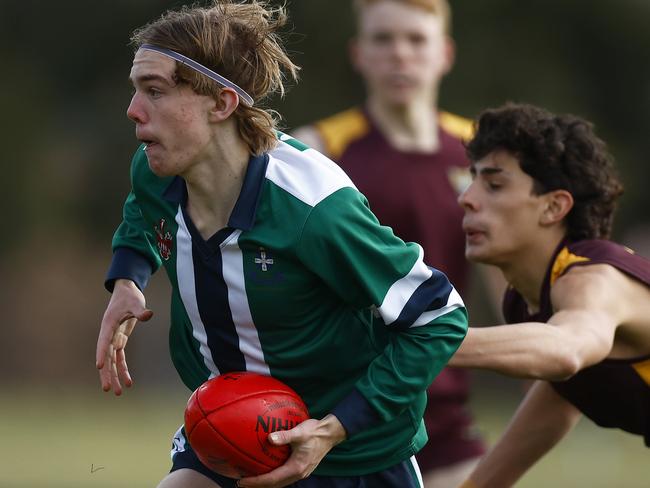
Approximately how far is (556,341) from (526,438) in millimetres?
1049

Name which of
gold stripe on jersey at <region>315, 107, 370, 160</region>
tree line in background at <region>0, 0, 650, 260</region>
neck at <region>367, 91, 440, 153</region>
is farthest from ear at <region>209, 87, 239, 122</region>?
tree line in background at <region>0, 0, 650, 260</region>

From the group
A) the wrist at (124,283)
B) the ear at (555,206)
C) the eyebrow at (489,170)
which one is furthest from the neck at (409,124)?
the wrist at (124,283)

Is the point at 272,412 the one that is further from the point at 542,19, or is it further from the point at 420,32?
the point at 542,19

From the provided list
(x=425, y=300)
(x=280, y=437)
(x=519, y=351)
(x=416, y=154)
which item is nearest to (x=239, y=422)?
(x=280, y=437)

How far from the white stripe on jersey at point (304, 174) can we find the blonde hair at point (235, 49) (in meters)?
0.09

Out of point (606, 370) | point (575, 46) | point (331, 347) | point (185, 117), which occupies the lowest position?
point (575, 46)

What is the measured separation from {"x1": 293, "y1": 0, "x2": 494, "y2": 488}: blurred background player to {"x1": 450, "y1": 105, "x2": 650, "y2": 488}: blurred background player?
1705mm

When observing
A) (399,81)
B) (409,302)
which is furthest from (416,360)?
(399,81)

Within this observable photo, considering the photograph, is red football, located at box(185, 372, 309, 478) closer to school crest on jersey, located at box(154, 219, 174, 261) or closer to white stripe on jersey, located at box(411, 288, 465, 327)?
white stripe on jersey, located at box(411, 288, 465, 327)

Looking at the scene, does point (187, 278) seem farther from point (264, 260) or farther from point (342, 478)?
point (342, 478)

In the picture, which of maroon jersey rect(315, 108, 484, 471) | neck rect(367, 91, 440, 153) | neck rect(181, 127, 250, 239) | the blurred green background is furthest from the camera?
the blurred green background

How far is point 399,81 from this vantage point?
8125 millimetres

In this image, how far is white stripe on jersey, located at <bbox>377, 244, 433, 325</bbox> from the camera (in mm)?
4266

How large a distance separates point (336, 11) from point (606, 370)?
23.0 meters
